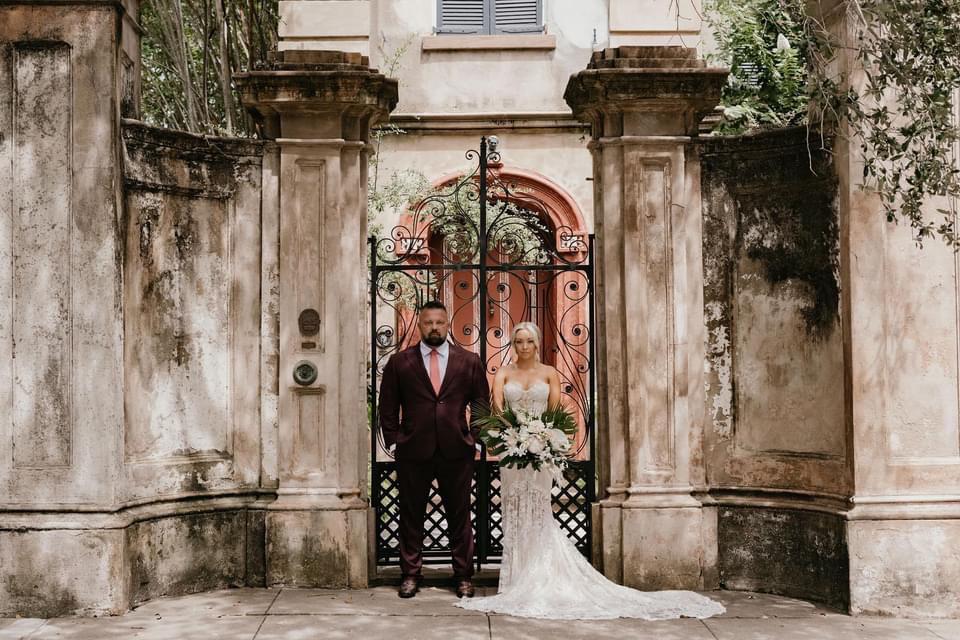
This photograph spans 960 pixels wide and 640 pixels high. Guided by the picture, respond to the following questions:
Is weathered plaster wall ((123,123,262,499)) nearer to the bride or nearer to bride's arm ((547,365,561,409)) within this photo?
the bride

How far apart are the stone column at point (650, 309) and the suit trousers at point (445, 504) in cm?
103

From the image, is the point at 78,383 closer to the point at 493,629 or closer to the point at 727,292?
the point at 493,629

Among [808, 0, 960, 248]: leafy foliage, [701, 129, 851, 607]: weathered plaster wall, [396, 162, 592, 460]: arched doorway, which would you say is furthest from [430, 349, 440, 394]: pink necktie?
[396, 162, 592, 460]: arched doorway

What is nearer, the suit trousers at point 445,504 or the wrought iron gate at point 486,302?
the suit trousers at point 445,504

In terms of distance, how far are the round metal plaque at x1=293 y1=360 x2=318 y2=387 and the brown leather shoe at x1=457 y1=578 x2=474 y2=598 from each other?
1.83m

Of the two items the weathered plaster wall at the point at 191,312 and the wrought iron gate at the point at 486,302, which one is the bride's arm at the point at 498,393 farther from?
the weathered plaster wall at the point at 191,312

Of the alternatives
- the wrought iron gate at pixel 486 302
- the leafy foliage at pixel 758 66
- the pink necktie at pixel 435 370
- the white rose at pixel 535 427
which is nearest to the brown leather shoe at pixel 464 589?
the wrought iron gate at pixel 486 302

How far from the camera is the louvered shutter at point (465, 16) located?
47.1 feet

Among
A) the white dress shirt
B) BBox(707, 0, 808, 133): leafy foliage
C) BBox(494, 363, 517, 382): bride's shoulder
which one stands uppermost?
BBox(707, 0, 808, 133): leafy foliage

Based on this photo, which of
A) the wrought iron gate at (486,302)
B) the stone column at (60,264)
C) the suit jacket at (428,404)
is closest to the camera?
the stone column at (60,264)

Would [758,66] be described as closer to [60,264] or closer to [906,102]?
[906,102]

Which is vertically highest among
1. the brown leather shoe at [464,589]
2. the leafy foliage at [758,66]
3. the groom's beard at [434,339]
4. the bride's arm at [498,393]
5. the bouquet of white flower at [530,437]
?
the leafy foliage at [758,66]

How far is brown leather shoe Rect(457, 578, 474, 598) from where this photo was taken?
757 cm

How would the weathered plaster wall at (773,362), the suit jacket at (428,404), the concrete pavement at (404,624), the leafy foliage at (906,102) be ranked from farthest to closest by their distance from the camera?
→ the suit jacket at (428,404) < the weathered plaster wall at (773,362) < the leafy foliage at (906,102) < the concrete pavement at (404,624)
